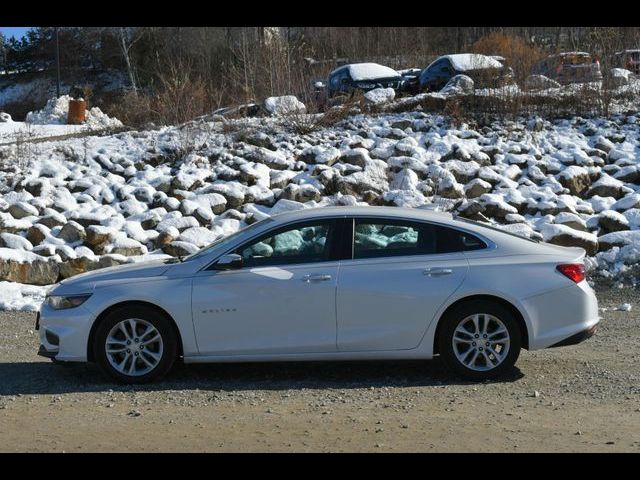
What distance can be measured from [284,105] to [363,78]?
7765 mm

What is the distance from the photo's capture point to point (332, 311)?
7.72 m

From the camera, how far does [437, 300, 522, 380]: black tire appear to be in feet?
25.3

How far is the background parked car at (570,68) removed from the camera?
22047 mm

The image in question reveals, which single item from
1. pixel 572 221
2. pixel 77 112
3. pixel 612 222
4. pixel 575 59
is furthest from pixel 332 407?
pixel 77 112

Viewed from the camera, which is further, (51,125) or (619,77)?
(51,125)

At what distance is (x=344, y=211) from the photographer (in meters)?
8.12

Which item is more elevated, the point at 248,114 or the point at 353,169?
the point at 248,114

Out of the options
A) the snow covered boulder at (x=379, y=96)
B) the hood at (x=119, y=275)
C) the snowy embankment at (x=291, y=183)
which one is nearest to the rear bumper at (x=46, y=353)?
the hood at (x=119, y=275)

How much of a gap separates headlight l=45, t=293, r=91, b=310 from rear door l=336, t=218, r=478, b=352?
2.18 metres

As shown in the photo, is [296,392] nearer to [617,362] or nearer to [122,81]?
[617,362]

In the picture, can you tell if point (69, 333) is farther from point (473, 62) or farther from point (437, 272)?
point (473, 62)

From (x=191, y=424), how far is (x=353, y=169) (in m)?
10.9
